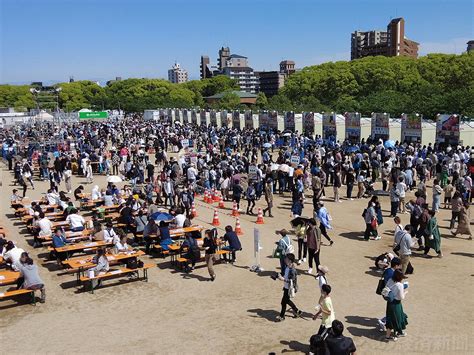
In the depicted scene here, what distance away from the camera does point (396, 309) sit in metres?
7.96

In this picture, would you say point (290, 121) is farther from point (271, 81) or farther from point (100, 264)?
point (271, 81)

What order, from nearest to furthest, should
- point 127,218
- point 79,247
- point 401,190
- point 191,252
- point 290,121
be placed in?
point 191,252 < point 79,247 < point 127,218 < point 401,190 < point 290,121

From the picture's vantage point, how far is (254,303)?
986 centimetres

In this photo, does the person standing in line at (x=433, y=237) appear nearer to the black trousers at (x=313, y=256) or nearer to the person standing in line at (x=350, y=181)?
the black trousers at (x=313, y=256)

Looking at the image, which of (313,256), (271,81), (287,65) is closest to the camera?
(313,256)

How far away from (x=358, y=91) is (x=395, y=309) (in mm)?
62956

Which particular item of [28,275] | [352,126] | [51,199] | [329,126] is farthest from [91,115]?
[28,275]

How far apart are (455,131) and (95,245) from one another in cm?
2153

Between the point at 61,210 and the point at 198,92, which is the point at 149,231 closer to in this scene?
the point at 61,210

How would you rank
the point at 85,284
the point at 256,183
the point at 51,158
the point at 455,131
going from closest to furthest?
the point at 85,284, the point at 256,183, the point at 455,131, the point at 51,158

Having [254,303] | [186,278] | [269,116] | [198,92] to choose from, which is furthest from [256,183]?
[198,92]

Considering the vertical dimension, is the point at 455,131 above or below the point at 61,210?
above

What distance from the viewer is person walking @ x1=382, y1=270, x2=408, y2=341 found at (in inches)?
309

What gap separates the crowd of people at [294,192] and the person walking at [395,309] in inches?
0.7
